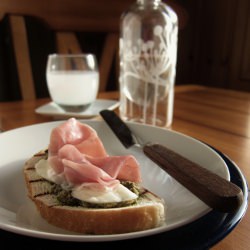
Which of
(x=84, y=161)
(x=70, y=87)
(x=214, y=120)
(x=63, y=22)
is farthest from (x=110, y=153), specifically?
(x=63, y=22)

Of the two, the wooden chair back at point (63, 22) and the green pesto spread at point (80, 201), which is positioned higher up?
the wooden chair back at point (63, 22)

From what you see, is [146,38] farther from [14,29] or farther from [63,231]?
[14,29]

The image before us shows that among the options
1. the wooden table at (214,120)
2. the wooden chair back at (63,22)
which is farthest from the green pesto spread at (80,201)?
the wooden chair back at (63,22)

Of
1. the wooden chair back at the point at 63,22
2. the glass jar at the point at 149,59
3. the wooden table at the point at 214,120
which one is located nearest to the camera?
the wooden table at the point at 214,120

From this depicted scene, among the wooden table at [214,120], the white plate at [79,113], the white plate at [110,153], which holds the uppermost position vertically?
the white plate at [110,153]

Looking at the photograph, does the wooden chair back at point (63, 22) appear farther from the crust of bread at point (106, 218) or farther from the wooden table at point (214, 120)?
the crust of bread at point (106, 218)

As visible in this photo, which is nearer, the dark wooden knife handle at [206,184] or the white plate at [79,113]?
the dark wooden knife handle at [206,184]

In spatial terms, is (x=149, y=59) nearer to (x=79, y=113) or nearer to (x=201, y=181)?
(x=79, y=113)
